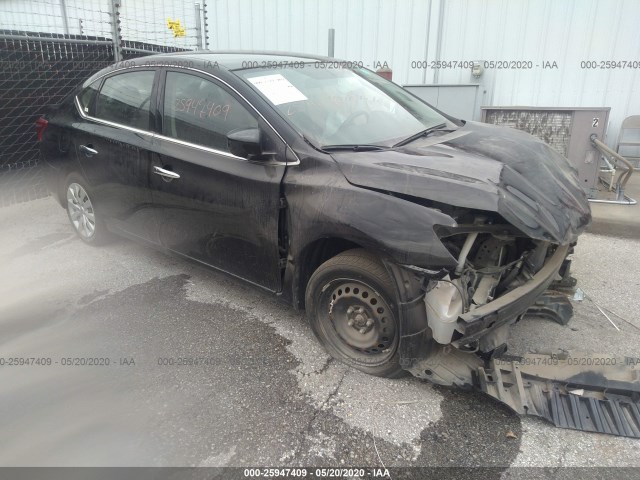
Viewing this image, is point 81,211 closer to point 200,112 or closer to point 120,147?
point 120,147

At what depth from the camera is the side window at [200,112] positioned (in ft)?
10.0

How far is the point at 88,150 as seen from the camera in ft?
13.3

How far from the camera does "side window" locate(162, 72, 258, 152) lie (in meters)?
3.06

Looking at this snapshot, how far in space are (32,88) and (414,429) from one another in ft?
19.9

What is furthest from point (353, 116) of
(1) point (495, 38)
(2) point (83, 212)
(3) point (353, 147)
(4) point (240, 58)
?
(1) point (495, 38)

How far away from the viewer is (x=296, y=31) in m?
8.77

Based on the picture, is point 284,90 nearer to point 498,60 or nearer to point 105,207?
point 105,207

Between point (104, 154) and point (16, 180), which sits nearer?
point (104, 154)

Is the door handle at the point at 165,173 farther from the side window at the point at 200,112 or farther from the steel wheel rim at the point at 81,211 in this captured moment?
the steel wheel rim at the point at 81,211

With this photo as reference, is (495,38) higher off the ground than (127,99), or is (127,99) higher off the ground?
(495,38)

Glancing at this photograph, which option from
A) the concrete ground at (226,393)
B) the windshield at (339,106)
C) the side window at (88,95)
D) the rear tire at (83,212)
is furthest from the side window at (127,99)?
the concrete ground at (226,393)

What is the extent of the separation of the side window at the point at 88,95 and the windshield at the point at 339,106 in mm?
1774

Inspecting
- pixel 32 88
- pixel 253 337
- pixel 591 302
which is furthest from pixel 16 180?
pixel 591 302

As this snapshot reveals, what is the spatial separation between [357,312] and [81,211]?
313 centimetres
